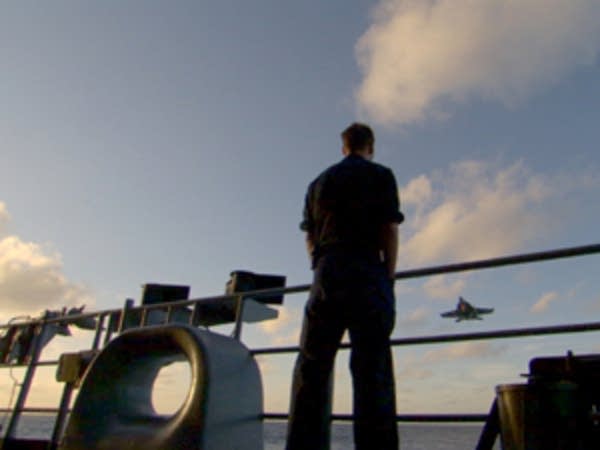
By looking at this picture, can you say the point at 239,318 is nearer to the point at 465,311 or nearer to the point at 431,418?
the point at 431,418

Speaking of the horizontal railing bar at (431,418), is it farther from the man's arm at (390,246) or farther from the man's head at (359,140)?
the man's head at (359,140)

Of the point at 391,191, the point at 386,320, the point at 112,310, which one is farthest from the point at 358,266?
the point at 112,310

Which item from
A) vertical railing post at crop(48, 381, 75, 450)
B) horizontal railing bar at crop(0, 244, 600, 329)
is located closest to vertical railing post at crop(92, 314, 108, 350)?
vertical railing post at crop(48, 381, 75, 450)

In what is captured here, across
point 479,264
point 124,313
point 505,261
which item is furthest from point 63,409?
point 505,261

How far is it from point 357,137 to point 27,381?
3346 mm

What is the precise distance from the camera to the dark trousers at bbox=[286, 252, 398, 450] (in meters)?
1.48

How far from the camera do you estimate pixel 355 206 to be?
69.2 inches

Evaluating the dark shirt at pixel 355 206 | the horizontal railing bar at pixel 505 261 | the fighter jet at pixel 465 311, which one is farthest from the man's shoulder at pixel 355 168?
the fighter jet at pixel 465 311

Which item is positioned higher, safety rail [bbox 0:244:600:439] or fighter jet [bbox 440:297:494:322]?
fighter jet [bbox 440:297:494:322]

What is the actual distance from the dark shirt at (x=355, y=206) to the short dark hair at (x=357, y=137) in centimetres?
11

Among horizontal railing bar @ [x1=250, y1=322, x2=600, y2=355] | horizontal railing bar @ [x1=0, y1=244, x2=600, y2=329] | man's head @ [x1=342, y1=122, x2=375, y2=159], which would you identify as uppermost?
man's head @ [x1=342, y1=122, x2=375, y2=159]

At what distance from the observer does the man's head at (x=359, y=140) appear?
2.00m

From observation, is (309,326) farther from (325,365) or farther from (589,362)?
(589,362)

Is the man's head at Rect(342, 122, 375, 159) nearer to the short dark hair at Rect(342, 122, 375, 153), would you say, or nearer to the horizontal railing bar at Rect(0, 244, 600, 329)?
the short dark hair at Rect(342, 122, 375, 153)
